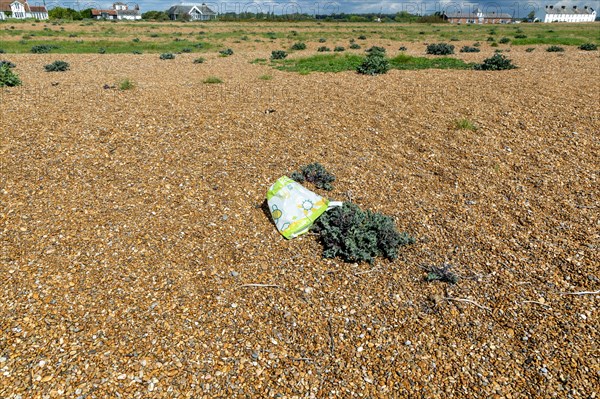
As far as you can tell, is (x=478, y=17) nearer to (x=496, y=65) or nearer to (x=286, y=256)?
(x=496, y=65)

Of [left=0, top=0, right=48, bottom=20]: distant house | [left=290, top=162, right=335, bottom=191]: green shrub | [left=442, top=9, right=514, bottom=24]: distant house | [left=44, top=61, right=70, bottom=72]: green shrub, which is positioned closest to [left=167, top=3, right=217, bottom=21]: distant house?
[left=0, top=0, right=48, bottom=20]: distant house

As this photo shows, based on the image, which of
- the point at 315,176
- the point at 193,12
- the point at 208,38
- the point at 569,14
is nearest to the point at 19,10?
the point at 193,12

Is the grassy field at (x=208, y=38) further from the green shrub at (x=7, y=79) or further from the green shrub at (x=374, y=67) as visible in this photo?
the green shrub at (x=374, y=67)

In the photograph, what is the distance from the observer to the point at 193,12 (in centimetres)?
12794

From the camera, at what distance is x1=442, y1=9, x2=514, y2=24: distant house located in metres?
128

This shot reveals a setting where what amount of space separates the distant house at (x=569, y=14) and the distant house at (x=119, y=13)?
162362 mm

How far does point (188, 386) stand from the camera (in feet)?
12.0

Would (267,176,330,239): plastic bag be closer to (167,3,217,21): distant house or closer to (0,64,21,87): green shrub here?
(0,64,21,87): green shrub

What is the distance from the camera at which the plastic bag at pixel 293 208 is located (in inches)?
227

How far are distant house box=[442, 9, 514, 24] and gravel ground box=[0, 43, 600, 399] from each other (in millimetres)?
132568

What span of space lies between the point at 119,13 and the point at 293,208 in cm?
15835

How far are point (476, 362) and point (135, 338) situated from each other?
357 cm

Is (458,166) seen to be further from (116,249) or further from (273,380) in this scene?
(116,249)

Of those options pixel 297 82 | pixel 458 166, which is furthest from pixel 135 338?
pixel 297 82
